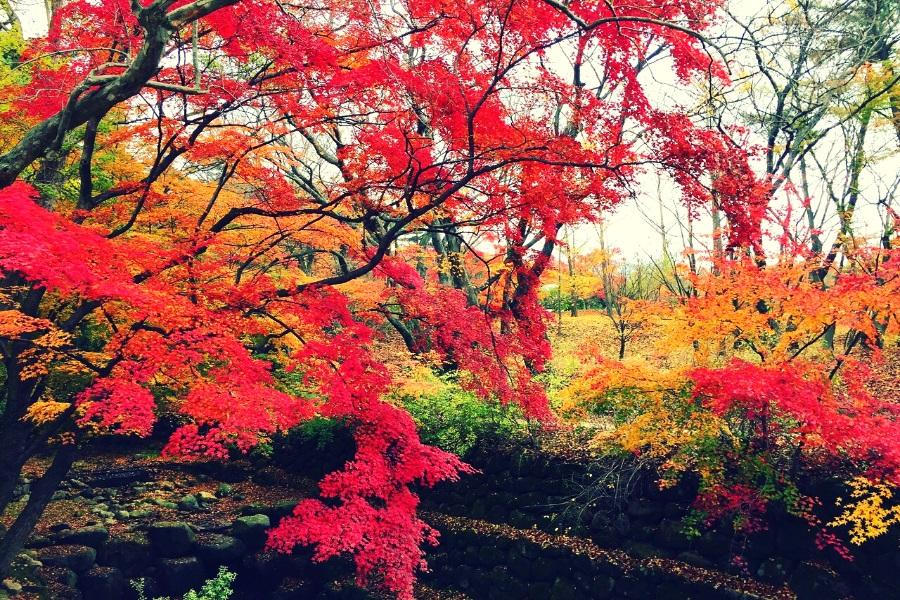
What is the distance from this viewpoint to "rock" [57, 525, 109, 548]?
8.92 metres

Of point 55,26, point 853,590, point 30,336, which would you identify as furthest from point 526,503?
point 55,26

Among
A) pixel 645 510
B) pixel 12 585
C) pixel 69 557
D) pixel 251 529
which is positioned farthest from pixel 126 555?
pixel 645 510

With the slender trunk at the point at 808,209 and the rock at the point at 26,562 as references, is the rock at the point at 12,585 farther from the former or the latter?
the slender trunk at the point at 808,209

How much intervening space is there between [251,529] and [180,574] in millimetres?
1257

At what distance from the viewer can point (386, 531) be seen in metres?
6.80

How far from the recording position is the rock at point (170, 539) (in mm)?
9062

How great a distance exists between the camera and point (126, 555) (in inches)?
348

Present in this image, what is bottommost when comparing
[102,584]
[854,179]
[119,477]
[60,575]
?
[102,584]

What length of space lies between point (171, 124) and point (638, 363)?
6.94m

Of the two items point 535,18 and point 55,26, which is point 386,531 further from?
point 55,26

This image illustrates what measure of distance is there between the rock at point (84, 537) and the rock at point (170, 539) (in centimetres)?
75

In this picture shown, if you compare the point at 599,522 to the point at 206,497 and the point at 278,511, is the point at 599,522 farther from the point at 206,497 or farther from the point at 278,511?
the point at 206,497

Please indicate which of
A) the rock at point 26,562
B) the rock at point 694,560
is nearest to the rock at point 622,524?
the rock at point 694,560

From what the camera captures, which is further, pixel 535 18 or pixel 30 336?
pixel 30 336
